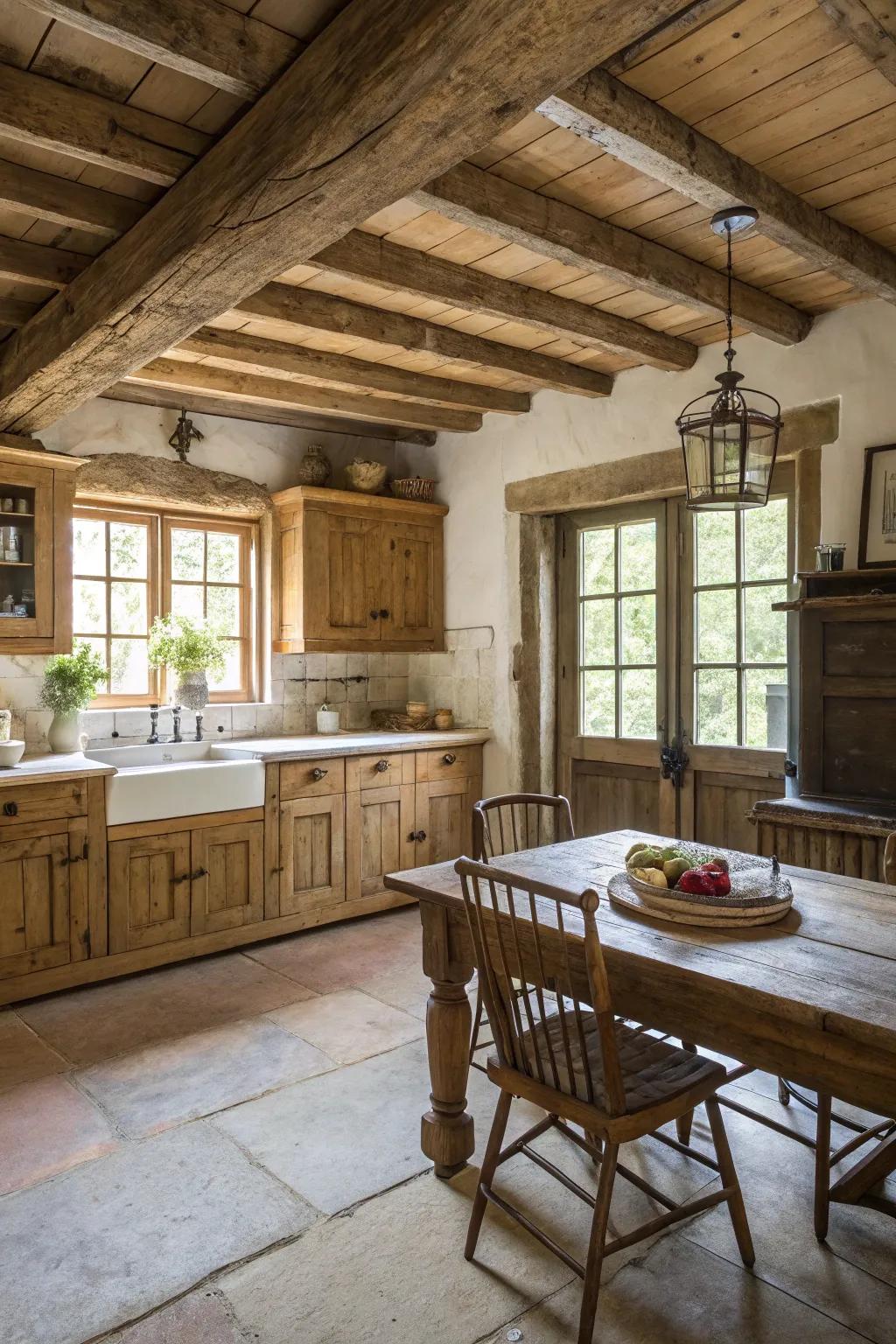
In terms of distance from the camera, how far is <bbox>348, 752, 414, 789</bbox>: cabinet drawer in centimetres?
475

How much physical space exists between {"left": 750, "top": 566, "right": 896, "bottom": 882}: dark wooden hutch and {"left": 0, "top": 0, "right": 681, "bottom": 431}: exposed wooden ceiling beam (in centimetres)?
230

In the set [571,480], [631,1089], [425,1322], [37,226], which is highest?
[37,226]

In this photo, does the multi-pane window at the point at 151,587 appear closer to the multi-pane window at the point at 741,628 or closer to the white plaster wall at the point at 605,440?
the white plaster wall at the point at 605,440

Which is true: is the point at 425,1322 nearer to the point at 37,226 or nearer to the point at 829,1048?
the point at 829,1048

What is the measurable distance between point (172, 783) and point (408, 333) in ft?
7.19

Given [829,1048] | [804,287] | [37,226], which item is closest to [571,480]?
[804,287]

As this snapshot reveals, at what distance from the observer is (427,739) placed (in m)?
5.01

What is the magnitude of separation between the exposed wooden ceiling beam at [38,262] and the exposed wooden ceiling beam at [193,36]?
1.15m

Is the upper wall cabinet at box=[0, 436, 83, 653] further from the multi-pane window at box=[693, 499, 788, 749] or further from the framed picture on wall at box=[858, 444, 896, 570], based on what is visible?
the framed picture on wall at box=[858, 444, 896, 570]

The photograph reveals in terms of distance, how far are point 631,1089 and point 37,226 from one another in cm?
292

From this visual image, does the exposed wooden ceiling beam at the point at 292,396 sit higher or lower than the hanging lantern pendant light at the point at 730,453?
higher

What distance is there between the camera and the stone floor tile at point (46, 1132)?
2535 millimetres

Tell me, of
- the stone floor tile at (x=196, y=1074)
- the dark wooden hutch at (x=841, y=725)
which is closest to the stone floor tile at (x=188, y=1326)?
the stone floor tile at (x=196, y=1074)

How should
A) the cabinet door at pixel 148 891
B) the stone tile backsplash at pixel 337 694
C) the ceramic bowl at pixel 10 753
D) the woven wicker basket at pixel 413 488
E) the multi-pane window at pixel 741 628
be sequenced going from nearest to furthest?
the ceramic bowl at pixel 10 753
the cabinet door at pixel 148 891
the multi-pane window at pixel 741 628
the stone tile backsplash at pixel 337 694
the woven wicker basket at pixel 413 488
